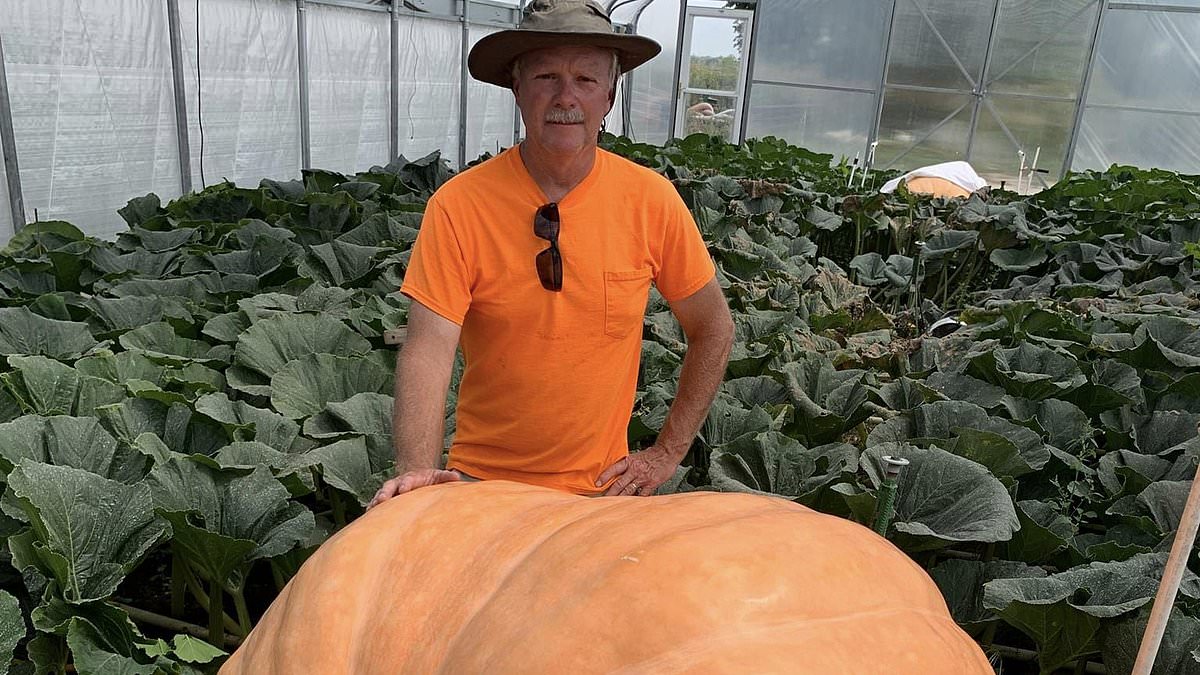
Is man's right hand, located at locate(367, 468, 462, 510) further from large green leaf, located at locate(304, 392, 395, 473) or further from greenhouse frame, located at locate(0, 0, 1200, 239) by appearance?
greenhouse frame, located at locate(0, 0, 1200, 239)

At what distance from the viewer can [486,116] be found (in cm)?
1296

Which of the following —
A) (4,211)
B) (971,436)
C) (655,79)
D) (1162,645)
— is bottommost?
(4,211)

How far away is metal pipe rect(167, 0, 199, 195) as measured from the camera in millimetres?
7086

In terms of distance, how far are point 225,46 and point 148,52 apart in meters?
0.93

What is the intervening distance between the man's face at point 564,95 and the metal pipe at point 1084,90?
566 inches

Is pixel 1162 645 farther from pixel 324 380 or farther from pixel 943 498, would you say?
pixel 324 380

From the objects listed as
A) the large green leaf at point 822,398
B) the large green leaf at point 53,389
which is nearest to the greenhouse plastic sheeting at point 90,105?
the large green leaf at point 53,389

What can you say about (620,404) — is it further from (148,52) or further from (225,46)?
(225,46)

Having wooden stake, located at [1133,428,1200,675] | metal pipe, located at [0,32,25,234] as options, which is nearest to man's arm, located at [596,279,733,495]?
wooden stake, located at [1133,428,1200,675]

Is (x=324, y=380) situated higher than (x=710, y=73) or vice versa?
(x=710, y=73)

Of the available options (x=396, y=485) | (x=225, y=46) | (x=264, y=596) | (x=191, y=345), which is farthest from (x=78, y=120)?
(x=396, y=485)

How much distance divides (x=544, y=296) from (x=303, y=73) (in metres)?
7.65

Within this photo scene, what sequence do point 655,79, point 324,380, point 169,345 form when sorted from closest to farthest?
point 324,380 → point 169,345 → point 655,79

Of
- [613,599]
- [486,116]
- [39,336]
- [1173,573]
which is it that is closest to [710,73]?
[486,116]
